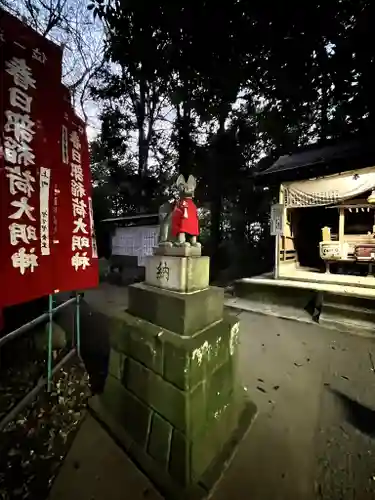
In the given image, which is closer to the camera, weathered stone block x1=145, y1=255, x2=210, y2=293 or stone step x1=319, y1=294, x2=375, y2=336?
weathered stone block x1=145, y1=255, x2=210, y2=293

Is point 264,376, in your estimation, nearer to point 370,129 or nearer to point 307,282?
point 307,282

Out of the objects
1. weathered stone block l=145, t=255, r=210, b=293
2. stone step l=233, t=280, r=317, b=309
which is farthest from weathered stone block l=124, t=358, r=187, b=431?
stone step l=233, t=280, r=317, b=309

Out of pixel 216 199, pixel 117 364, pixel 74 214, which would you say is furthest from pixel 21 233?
pixel 216 199

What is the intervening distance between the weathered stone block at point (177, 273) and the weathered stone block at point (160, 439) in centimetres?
120

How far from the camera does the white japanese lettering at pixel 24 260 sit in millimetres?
1879

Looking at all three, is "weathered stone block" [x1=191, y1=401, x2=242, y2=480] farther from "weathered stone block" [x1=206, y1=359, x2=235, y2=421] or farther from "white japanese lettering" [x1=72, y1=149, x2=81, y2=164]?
"white japanese lettering" [x1=72, y1=149, x2=81, y2=164]

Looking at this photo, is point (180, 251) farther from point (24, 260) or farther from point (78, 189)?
point (78, 189)

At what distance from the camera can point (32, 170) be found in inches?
80.3

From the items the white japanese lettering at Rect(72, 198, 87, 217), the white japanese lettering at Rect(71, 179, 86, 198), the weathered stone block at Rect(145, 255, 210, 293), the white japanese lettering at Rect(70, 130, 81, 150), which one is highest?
the white japanese lettering at Rect(70, 130, 81, 150)

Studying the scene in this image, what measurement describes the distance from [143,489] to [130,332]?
1267 mm

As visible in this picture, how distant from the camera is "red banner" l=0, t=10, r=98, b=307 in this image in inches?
70.7

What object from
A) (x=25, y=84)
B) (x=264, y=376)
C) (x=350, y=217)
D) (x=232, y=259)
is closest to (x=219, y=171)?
(x=232, y=259)

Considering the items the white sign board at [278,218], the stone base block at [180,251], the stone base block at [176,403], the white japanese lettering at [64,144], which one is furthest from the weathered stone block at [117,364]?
the white sign board at [278,218]

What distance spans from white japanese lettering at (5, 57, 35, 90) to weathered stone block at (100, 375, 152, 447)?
9.41 feet
